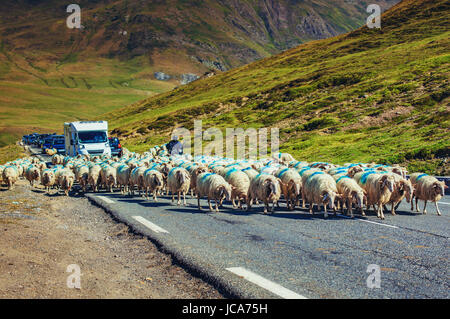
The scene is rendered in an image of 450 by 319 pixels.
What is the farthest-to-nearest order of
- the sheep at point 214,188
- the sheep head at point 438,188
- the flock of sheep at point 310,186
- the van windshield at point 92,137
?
the van windshield at point 92,137 < the sheep at point 214,188 < the sheep head at point 438,188 < the flock of sheep at point 310,186

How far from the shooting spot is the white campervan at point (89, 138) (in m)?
35.7

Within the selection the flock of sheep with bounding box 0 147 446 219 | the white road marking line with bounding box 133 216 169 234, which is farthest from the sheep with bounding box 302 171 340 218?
the white road marking line with bounding box 133 216 169 234

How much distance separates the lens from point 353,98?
65375mm

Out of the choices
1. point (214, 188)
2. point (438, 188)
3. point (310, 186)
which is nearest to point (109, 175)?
point (214, 188)

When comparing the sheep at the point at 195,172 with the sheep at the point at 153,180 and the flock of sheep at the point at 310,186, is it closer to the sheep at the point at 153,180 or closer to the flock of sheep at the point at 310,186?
the flock of sheep at the point at 310,186

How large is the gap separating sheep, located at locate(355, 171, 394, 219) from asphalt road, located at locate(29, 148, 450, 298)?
60 cm

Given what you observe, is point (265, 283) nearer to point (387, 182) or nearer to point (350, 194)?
point (350, 194)

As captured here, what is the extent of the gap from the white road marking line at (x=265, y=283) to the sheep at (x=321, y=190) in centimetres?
710

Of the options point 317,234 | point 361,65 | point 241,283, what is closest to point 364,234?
point 317,234

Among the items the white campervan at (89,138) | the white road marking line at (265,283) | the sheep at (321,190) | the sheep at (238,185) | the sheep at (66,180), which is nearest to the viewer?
the white road marking line at (265,283)

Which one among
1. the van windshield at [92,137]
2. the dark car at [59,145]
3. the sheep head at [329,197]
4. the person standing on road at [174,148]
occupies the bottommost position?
the sheep head at [329,197]

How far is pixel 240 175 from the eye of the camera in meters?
18.0

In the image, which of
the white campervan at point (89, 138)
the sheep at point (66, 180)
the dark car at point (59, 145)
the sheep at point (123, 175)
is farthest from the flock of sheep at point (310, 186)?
the dark car at point (59, 145)
